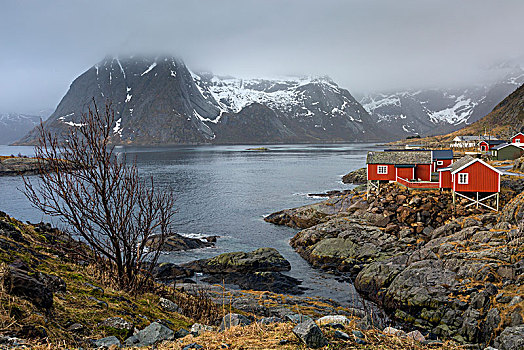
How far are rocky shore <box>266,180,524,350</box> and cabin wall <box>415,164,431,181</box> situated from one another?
642 cm

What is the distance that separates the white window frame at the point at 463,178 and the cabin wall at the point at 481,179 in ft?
0.75

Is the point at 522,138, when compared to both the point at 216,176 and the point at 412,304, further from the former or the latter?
the point at 412,304

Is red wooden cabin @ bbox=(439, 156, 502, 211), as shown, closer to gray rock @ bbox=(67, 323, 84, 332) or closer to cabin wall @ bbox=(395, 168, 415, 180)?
cabin wall @ bbox=(395, 168, 415, 180)

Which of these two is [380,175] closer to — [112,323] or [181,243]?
[181,243]

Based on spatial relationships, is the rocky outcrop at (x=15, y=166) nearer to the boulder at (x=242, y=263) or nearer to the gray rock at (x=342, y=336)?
the boulder at (x=242, y=263)

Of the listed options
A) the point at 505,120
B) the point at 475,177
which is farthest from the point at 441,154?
the point at 505,120

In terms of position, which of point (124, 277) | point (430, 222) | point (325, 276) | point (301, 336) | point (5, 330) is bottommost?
point (325, 276)

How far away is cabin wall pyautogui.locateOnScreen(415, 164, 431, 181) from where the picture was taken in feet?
167

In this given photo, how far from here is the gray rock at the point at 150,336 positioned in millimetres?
7477

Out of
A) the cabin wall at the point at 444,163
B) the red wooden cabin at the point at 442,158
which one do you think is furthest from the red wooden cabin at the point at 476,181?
the cabin wall at the point at 444,163

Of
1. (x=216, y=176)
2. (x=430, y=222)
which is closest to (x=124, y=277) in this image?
(x=430, y=222)

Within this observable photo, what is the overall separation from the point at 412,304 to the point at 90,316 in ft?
65.0

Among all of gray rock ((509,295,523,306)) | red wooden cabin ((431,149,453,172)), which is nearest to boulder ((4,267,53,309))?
gray rock ((509,295,523,306))

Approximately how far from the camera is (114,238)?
39.3 feet
